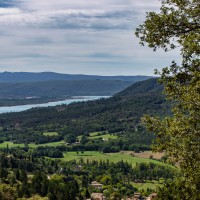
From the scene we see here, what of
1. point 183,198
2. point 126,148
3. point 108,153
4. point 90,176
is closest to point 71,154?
point 108,153

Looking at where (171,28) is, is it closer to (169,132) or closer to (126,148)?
(169,132)

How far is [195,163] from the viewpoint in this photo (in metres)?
11.6

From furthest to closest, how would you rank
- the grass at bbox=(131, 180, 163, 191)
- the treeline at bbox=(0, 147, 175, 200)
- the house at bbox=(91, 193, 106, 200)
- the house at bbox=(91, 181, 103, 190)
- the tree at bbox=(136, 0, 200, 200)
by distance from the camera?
the grass at bbox=(131, 180, 163, 191), the house at bbox=(91, 181, 103, 190), the house at bbox=(91, 193, 106, 200), the treeline at bbox=(0, 147, 175, 200), the tree at bbox=(136, 0, 200, 200)

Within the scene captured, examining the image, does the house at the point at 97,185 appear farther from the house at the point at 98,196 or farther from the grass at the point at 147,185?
the grass at the point at 147,185

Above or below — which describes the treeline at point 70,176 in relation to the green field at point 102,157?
above

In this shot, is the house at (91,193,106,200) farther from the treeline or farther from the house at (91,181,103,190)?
the house at (91,181,103,190)

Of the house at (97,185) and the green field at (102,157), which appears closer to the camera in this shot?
the house at (97,185)

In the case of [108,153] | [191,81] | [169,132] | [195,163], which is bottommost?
Result: [108,153]

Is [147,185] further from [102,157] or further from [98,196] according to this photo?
[102,157]

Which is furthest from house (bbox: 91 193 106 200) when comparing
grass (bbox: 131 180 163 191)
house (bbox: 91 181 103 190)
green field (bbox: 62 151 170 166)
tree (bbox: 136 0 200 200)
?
tree (bbox: 136 0 200 200)

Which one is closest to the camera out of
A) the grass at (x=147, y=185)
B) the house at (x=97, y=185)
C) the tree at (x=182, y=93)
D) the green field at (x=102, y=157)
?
the tree at (x=182, y=93)

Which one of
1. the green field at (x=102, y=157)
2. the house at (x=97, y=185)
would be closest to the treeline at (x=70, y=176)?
the house at (x=97, y=185)

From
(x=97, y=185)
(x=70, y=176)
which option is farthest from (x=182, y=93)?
(x=70, y=176)

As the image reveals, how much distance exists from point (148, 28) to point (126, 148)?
537 feet
